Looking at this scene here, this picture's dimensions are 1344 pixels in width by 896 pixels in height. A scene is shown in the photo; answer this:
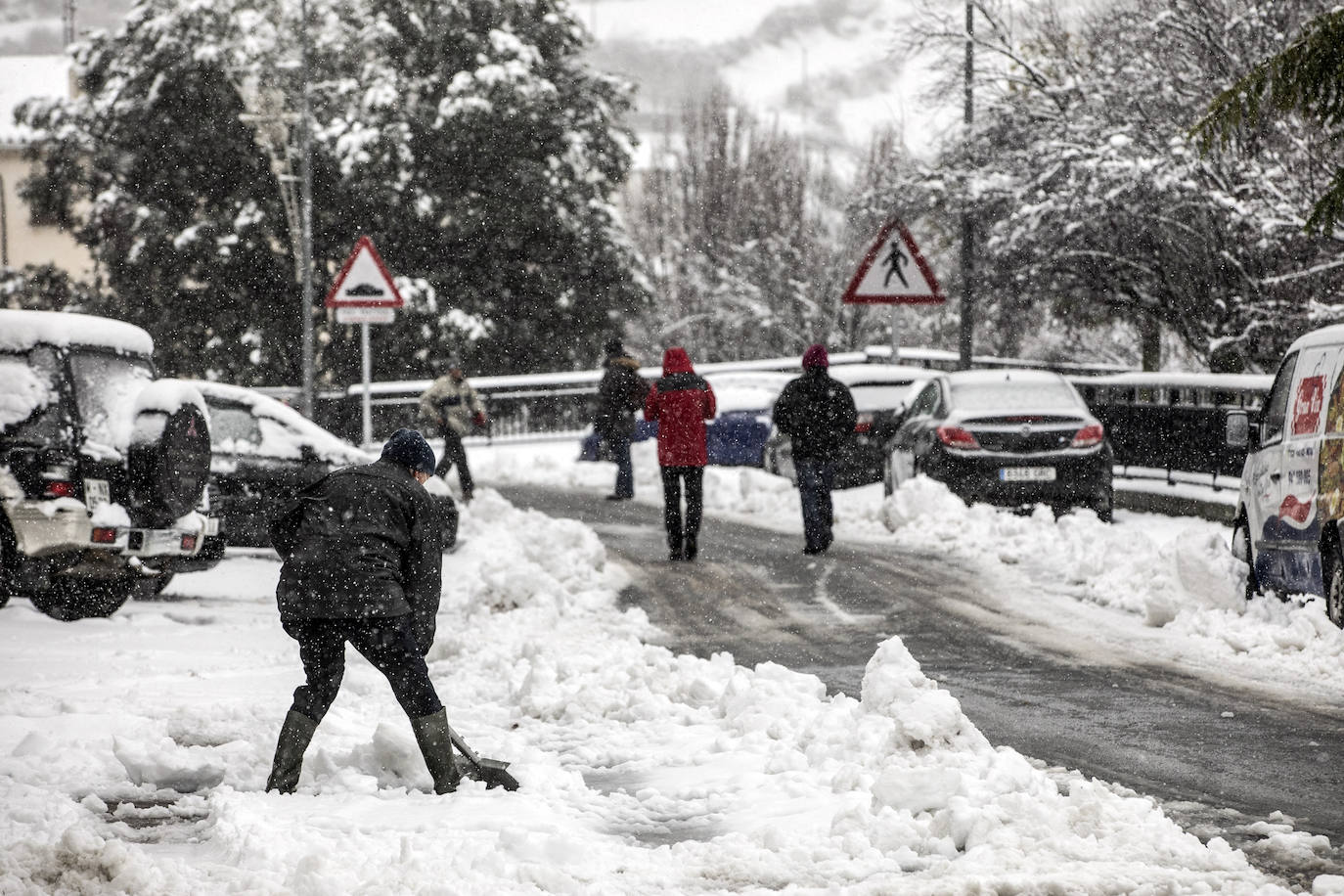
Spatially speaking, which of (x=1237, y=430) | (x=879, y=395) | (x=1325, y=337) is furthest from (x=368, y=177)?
(x=1325, y=337)

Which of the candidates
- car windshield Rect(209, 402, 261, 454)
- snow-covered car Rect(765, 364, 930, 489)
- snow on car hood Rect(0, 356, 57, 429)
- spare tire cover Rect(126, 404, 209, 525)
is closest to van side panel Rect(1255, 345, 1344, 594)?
spare tire cover Rect(126, 404, 209, 525)

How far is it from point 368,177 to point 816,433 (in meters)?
23.6

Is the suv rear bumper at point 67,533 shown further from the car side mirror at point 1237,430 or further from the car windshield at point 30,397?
the car side mirror at point 1237,430

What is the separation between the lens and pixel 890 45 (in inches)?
976

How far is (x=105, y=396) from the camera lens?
38.8 feet

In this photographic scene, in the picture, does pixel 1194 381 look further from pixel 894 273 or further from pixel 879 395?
pixel 879 395

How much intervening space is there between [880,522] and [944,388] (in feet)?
4.98

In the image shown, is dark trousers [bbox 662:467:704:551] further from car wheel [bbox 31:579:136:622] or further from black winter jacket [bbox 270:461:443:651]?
black winter jacket [bbox 270:461:443:651]

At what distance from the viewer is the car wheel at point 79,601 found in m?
12.0

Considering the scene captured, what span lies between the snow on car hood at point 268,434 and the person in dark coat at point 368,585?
8608 millimetres

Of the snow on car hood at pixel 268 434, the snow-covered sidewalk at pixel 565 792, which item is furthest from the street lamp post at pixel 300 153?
the snow-covered sidewalk at pixel 565 792

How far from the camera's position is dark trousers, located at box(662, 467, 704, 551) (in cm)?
1500

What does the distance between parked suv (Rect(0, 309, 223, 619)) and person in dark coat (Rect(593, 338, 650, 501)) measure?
9.72 meters

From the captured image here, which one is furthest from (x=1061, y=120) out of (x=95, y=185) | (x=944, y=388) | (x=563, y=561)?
(x=95, y=185)
